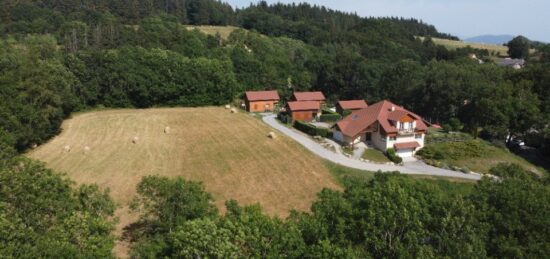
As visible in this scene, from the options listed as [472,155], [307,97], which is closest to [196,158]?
[307,97]

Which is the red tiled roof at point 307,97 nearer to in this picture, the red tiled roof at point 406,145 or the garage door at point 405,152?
the red tiled roof at point 406,145

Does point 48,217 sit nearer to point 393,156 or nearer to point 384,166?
point 384,166

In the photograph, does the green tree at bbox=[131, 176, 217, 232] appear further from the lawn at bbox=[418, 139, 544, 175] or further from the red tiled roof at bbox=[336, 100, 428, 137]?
the lawn at bbox=[418, 139, 544, 175]

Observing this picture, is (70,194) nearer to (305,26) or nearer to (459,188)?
(459,188)

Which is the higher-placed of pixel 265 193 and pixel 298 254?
pixel 298 254

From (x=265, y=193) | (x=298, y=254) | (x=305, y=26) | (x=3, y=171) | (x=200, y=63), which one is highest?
(x=305, y=26)

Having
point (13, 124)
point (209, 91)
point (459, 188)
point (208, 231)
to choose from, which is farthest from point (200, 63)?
point (208, 231)

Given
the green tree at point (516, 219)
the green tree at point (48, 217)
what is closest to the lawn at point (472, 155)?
the green tree at point (516, 219)
